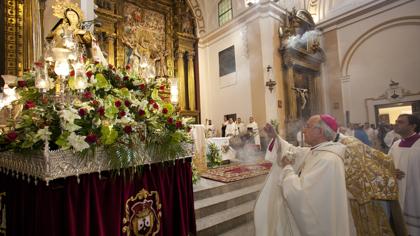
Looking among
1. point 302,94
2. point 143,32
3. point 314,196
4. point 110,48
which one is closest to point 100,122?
point 314,196

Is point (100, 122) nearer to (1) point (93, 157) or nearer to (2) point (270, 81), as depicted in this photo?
(1) point (93, 157)

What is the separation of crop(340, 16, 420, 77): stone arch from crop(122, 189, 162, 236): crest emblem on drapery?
917cm

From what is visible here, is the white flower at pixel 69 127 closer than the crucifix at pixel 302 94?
Yes

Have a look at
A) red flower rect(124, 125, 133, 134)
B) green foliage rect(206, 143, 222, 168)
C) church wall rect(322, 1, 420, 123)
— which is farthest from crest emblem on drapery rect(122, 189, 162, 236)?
church wall rect(322, 1, 420, 123)

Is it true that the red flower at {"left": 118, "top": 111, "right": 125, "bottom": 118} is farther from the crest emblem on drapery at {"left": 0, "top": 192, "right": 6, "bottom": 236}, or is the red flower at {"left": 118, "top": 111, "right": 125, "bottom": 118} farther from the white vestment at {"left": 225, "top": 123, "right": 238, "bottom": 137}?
the white vestment at {"left": 225, "top": 123, "right": 238, "bottom": 137}

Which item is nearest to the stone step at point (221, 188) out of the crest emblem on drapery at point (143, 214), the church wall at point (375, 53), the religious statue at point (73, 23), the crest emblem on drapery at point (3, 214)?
Result: the crest emblem on drapery at point (143, 214)

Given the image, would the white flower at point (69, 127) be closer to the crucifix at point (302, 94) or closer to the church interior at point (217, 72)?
the church interior at point (217, 72)

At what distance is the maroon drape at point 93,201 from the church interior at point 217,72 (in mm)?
58

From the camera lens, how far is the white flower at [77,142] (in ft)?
5.30

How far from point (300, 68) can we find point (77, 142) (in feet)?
38.8

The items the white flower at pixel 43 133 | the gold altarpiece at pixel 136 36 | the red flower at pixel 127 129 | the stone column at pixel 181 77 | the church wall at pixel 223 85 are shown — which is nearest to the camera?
the white flower at pixel 43 133

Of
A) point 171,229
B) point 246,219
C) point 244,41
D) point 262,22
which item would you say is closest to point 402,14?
point 262,22

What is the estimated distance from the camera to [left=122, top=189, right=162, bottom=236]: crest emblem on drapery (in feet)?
6.45

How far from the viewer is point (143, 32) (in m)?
10.8
